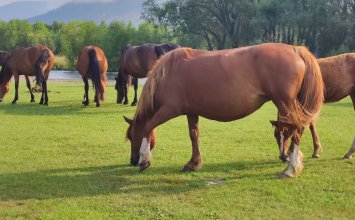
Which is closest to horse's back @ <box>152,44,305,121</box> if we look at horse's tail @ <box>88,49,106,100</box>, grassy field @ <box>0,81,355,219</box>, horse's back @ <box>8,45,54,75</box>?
grassy field @ <box>0,81,355,219</box>

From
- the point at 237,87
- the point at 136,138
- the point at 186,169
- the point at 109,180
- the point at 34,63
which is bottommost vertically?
the point at 109,180

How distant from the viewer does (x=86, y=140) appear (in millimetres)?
9641

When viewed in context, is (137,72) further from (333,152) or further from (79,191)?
(79,191)

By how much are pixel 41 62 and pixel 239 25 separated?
36979mm

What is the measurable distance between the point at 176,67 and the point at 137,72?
10063mm

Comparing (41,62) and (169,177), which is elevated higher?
(41,62)

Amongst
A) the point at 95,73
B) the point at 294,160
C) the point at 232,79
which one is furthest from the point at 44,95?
the point at 294,160

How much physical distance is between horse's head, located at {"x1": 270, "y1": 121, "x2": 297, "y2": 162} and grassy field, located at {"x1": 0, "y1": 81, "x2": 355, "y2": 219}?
19 cm

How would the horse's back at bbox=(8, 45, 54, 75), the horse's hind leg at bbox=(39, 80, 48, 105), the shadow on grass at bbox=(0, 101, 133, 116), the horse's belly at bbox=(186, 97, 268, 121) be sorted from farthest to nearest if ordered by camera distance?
the horse's back at bbox=(8, 45, 54, 75), the horse's hind leg at bbox=(39, 80, 48, 105), the shadow on grass at bbox=(0, 101, 133, 116), the horse's belly at bbox=(186, 97, 268, 121)

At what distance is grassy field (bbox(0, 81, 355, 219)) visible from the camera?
5.09m

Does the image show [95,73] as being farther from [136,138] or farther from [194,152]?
[194,152]

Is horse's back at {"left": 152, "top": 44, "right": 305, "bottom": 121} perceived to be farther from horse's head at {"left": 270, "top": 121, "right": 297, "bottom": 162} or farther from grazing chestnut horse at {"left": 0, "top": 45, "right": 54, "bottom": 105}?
grazing chestnut horse at {"left": 0, "top": 45, "right": 54, "bottom": 105}

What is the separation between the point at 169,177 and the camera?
6.56 m

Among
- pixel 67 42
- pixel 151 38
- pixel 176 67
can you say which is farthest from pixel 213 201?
pixel 67 42
